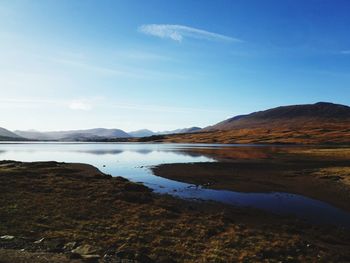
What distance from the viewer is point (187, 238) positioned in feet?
56.7

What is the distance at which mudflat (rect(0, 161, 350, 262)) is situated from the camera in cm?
1457

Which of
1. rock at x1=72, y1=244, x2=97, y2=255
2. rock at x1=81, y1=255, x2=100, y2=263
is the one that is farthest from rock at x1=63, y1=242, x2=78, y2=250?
rock at x1=81, y1=255, x2=100, y2=263

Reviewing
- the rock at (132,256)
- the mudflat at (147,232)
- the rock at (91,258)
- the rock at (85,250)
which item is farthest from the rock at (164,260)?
the rock at (85,250)

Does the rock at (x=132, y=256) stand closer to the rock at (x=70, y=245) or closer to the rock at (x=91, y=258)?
the rock at (x=91, y=258)

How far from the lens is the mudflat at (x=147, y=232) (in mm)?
14570

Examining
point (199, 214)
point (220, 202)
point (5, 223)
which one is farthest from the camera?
point (220, 202)

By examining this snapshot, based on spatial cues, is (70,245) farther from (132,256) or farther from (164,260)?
(164,260)

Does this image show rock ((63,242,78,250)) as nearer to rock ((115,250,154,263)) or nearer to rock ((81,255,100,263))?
rock ((81,255,100,263))

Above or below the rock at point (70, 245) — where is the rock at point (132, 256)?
below

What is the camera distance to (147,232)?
1823 centimetres

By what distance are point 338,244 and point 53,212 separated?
18.2 m

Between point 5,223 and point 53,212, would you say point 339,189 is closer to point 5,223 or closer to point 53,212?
point 53,212

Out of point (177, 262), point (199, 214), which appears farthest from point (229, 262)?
point (199, 214)

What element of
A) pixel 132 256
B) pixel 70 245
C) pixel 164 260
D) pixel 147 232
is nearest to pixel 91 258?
pixel 132 256
